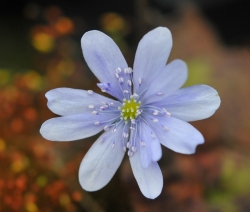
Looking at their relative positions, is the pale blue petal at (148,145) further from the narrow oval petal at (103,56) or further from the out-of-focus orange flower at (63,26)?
the out-of-focus orange flower at (63,26)

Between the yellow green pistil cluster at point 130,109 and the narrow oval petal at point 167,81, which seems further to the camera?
the yellow green pistil cluster at point 130,109

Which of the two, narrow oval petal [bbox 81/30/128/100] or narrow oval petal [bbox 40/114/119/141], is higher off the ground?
narrow oval petal [bbox 81/30/128/100]

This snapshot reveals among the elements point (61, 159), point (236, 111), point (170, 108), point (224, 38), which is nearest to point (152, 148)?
point (170, 108)

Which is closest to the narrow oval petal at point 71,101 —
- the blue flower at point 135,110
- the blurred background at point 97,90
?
the blue flower at point 135,110

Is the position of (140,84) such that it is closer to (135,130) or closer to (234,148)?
(135,130)

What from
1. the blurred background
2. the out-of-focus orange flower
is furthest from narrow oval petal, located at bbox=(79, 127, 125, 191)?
the out-of-focus orange flower

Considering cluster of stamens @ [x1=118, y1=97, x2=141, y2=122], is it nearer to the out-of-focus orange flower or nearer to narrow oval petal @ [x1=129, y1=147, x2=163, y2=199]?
narrow oval petal @ [x1=129, y1=147, x2=163, y2=199]
